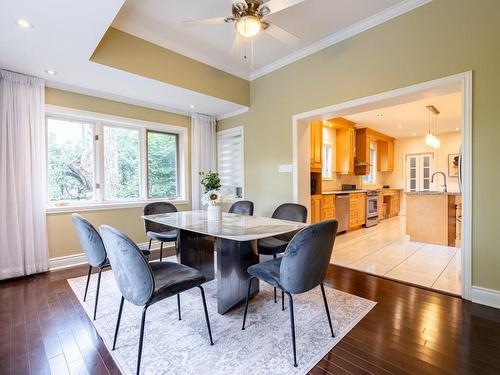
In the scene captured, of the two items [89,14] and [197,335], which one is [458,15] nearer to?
[89,14]

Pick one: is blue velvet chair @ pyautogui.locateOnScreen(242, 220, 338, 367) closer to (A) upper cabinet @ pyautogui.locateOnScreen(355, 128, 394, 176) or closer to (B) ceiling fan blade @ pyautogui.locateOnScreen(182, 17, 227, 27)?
(B) ceiling fan blade @ pyautogui.locateOnScreen(182, 17, 227, 27)

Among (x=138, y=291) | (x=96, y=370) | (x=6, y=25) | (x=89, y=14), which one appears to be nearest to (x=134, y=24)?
(x=89, y=14)

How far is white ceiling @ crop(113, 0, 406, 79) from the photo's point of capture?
2.60m

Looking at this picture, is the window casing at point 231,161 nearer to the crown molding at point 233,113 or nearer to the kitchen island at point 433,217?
the crown molding at point 233,113

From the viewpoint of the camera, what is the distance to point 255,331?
191 cm

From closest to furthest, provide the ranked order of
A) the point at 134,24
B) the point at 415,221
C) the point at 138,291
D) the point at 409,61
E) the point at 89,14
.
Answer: the point at 138,291 < the point at 89,14 < the point at 409,61 < the point at 134,24 < the point at 415,221

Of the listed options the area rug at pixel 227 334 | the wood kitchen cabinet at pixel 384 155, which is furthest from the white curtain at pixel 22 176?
the wood kitchen cabinet at pixel 384 155

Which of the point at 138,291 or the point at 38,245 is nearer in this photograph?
the point at 138,291

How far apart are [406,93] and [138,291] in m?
3.12

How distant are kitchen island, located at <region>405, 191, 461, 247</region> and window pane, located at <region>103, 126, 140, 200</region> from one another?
16.7 feet

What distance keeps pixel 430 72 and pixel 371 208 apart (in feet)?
14.8

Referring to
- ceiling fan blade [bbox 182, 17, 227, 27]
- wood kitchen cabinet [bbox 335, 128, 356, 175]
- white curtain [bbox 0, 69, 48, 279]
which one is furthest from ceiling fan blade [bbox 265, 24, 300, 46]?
wood kitchen cabinet [bbox 335, 128, 356, 175]

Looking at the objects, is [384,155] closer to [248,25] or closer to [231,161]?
[231,161]

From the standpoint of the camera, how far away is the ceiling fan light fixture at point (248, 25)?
2.08 metres
